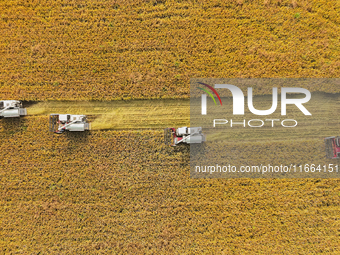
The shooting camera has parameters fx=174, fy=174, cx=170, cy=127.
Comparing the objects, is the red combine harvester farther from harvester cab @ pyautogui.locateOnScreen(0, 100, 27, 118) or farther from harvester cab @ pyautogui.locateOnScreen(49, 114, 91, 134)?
harvester cab @ pyautogui.locateOnScreen(0, 100, 27, 118)

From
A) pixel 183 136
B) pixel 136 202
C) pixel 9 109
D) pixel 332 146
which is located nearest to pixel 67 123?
pixel 9 109

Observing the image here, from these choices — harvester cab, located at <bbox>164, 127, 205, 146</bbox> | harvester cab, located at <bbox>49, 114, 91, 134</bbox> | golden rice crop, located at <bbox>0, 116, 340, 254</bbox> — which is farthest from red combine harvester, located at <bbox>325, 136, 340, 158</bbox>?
harvester cab, located at <bbox>49, 114, 91, 134</bbox>

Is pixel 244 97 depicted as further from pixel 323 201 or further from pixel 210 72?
pixel 323 201

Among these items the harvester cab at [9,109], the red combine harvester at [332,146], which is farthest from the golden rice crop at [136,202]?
the red combine harvester at [332,146]

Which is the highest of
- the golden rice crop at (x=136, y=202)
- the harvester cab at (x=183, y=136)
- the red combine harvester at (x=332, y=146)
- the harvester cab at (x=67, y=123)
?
the harvester cab at (x=67, y=123)

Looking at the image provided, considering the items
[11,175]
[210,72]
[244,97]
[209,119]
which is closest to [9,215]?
[11,175]

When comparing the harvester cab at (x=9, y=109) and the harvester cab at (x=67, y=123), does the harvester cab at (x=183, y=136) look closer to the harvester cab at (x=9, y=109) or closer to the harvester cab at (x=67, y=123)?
the harvester cab at (x=67, y=123)

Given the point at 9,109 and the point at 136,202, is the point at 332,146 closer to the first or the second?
the point at 136,202
